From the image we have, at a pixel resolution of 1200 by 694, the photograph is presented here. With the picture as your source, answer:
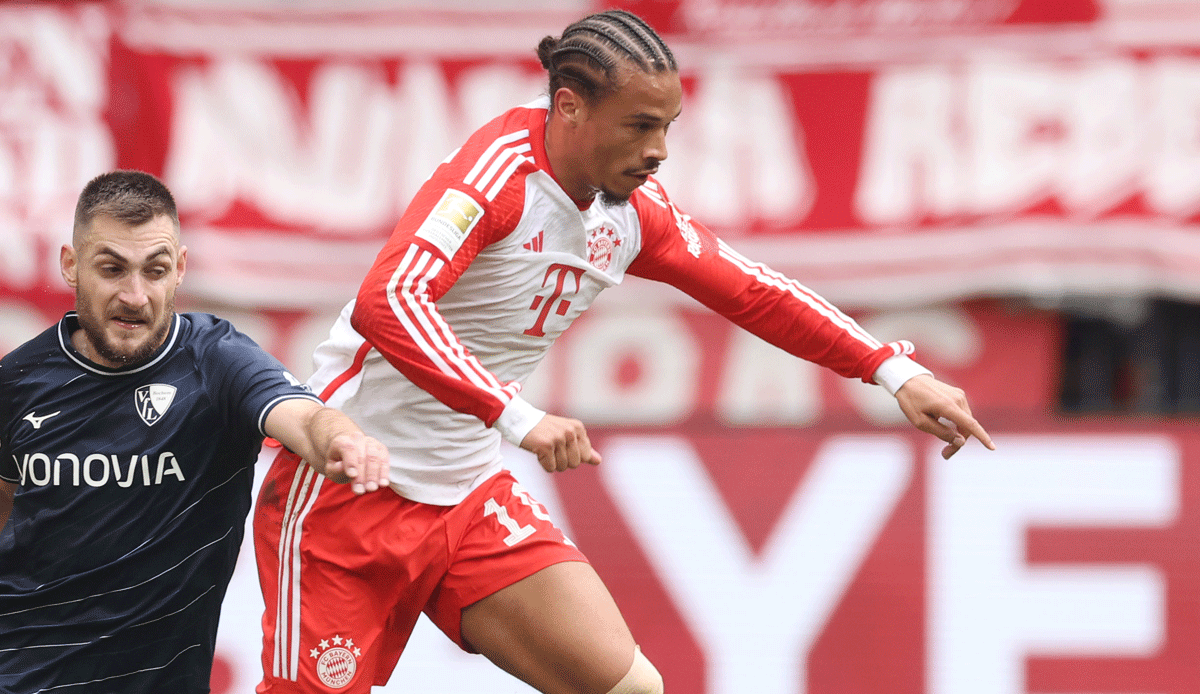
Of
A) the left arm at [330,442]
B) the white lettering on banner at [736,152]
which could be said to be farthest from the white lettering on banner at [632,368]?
the left arm at [330,442]

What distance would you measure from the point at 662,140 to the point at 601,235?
293 millimetres

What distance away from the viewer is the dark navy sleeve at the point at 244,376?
2916 mm

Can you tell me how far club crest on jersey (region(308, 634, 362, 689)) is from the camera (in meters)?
3.21

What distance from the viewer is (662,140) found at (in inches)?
120

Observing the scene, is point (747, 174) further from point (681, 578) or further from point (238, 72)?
point (238, 72)

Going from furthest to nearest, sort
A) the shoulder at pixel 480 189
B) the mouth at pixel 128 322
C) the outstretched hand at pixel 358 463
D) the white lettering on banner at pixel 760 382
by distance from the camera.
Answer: the white lettering on banner at pixel 760 382 → the mouth at pixel 128 322 → the shoulder at pixel 480 189 → the outstretched hand at pixel 358 463

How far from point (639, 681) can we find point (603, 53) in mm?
1421

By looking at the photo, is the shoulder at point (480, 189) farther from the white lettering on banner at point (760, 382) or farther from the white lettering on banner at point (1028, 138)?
the white lettering on banner at point (1028, 138)

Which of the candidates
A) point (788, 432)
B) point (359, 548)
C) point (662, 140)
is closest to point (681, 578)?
point (788, 432)

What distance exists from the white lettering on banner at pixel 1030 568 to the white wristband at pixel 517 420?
128 inches

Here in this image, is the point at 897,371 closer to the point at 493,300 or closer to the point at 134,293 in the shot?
the point at 493,300

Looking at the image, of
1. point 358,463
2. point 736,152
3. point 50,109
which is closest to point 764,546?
point 736,152

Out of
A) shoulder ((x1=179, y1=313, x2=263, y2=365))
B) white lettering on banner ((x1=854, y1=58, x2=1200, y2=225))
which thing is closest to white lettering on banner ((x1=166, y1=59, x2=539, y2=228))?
white lettering on banner ((x1=854, y1=58, x2=1200, y2=225))

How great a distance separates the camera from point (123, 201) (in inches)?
118
